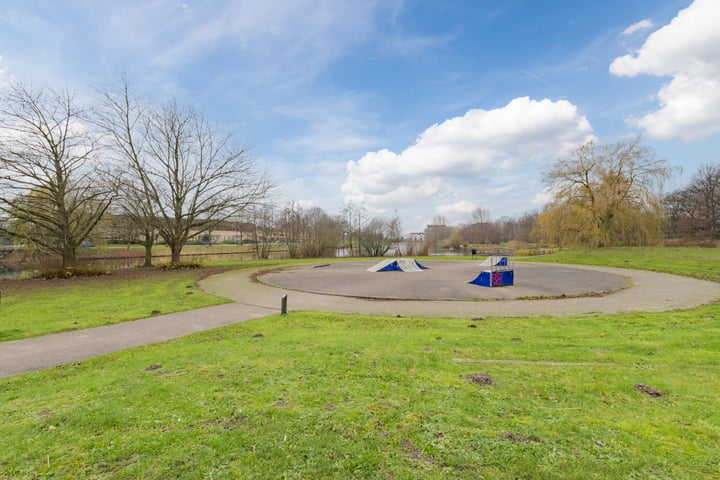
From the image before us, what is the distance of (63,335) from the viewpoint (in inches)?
255

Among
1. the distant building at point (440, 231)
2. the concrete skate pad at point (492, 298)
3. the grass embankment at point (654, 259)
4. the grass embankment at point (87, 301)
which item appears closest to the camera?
the grass embankment at point (87, 301)

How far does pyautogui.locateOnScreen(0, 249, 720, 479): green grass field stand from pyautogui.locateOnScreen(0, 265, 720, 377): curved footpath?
3.29 feet

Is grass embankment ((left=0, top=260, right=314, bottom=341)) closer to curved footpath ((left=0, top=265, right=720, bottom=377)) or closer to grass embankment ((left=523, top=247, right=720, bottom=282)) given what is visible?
curved footpath ((left=0, top=265, right=720, bottom=377))

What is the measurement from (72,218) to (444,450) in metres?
22.6

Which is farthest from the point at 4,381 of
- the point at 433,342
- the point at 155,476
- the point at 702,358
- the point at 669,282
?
the point at 669,282

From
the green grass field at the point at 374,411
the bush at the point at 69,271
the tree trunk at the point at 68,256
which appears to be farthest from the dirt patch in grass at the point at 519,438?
the tree trunk at the point at 68,256

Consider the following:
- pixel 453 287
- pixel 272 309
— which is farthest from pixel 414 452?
pixel 453 287

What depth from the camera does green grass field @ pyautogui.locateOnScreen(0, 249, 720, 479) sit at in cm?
225

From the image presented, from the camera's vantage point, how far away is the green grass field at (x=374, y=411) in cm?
225

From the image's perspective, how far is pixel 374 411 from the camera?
302 centimetres

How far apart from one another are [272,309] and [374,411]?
655 cm

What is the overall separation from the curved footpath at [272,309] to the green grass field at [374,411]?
1.00 m

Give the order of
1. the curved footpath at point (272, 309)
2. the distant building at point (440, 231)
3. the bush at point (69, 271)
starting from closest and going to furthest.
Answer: the curved footpath at point (272, 309), the bush at point (69, 271), the distant building at point (440, 231)

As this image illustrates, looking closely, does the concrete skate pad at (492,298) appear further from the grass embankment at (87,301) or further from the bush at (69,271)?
the bush at (69,271)
